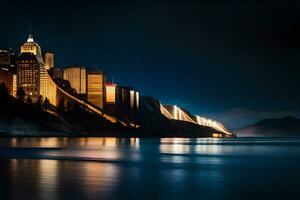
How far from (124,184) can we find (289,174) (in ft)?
43.0

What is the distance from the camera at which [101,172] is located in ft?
125

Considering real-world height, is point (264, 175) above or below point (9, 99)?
below

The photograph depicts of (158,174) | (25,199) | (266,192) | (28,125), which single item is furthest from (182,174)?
(28,125)

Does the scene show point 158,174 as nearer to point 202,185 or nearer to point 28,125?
point 202,185

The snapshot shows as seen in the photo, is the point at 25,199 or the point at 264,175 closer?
the point at 25,199

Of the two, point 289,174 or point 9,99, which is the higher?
point 9,99

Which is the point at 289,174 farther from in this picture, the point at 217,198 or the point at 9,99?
the point at 9,99

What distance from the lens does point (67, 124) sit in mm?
186250

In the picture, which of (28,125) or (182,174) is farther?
(28,125)

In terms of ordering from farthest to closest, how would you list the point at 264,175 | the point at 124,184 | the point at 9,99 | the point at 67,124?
the point at 67,124 → the point at 9,99 → the point at 264,175 → the point at 124,184

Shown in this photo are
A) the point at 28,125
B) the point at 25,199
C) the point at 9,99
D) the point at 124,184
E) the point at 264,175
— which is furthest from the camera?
the point at 9,99

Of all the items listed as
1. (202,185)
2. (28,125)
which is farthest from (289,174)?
(28,125)

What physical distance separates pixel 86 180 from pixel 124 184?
2.34 meters

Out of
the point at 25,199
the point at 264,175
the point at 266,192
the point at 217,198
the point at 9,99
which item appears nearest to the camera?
the point at 25,199
